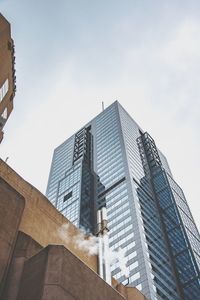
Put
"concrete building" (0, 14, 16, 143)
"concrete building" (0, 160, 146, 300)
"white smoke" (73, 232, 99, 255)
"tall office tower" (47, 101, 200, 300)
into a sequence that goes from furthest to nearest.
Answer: "tall office tower" (47, 101, 200, 300), "concrete building" (0, 14, 16, 143), "white smoke" (73, 232, 99, 255), "concrete building" (0, 160, 146, 300)

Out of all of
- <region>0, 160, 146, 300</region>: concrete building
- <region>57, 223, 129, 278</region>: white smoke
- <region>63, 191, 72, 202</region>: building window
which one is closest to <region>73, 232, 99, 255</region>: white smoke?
<region>57, 223, 129, 278</region>: white smoke

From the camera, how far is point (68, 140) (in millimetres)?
186625

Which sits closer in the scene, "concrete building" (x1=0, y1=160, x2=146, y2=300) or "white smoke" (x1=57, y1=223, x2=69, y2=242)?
"concrete building" (x1=0, y1=160, x2=146, y2=300)

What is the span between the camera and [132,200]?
11125 cm

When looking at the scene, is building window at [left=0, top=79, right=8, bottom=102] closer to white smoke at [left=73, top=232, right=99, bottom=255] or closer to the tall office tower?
white smoke at [left=73, top=232, right=99, bottom=255]

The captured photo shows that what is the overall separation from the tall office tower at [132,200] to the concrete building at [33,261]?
75.6 metres

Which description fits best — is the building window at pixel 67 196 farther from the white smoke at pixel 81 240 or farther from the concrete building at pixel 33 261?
the concrete building at pixel 33 261

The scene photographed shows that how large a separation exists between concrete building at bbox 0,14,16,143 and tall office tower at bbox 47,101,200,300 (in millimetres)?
61362

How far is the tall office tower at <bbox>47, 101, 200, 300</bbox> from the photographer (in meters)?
94.1

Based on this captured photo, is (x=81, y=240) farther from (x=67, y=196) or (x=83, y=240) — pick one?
(x=67, y=196)

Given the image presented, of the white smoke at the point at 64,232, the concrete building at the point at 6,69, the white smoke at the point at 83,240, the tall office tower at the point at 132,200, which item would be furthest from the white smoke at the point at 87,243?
the tall office tower at the point at 132,200

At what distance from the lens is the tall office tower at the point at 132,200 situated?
94.1 meters

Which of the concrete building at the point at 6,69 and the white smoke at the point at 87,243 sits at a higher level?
the concrete building at the point at 6,69

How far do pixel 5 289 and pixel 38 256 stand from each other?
1.12 metres
